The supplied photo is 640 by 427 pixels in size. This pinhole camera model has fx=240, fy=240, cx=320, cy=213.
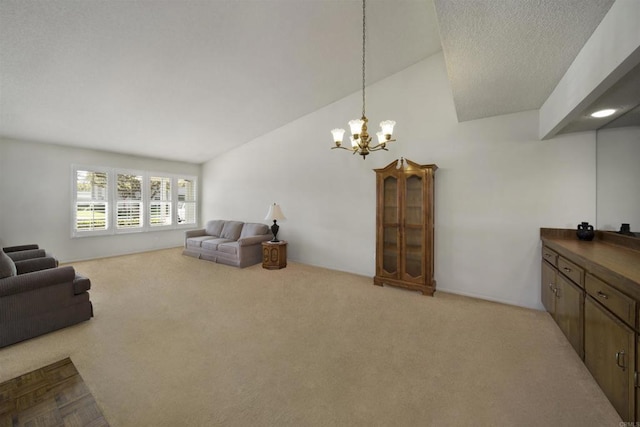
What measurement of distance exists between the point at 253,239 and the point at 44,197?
4.17m

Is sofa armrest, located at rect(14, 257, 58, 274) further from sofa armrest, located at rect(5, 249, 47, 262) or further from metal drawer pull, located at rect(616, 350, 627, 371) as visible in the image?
metal drawer pull, located at rect(616, 350, 627, 371)

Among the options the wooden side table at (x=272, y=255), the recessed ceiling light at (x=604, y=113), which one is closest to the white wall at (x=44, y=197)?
the wooden side table at (x=272, y=255)

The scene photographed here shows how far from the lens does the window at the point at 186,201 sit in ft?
23.0

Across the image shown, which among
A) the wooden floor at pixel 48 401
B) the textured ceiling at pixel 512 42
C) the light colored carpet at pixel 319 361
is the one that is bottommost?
the light colored carpet at pixel 319 361

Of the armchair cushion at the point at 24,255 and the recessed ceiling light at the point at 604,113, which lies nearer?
the recessed ceiling light at the point at 604,113

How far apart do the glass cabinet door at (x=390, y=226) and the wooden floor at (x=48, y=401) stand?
3.48m

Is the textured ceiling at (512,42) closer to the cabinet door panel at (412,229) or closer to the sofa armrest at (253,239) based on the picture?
the cabinet door panel at (412,229)

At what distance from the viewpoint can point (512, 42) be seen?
199 cm

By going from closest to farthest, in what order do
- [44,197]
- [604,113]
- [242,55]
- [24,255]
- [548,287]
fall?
1. [604,113]
2. [548,287]
3. [242,55]
4. [24,255]
5. [44,197]

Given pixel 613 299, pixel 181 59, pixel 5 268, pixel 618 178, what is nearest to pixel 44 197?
pixel 5 268

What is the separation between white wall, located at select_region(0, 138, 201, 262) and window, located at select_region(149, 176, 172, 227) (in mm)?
823

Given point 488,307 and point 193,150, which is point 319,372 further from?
point 193,150

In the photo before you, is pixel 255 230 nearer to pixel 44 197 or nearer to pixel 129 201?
pixel 129 201

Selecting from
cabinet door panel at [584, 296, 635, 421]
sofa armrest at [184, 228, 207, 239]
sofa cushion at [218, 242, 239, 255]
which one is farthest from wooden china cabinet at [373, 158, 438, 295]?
sofa armrest at [184, 228, 207, 239]
